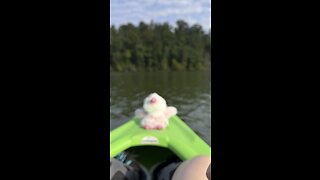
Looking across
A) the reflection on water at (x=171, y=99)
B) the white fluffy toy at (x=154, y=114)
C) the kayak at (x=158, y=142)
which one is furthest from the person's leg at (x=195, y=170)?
the reflection on water at (x=171, y=99)

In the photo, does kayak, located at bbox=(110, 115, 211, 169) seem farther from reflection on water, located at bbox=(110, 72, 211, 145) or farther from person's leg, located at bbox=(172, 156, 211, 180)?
person's leg, located at bbox=(172, 156, 211, 180)

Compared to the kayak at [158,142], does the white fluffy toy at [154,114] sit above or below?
above

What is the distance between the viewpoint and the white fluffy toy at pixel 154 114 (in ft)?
8.95

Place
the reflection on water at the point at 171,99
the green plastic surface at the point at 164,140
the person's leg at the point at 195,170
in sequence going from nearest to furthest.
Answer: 1. the person's leg at the point at 195,170
2. the green plastic surface at the point at 164,140
3. the reflection on water at the point at 171,99

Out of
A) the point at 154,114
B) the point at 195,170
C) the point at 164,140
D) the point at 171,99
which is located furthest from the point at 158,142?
the point at 171,99

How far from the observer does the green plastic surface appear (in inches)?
94.4

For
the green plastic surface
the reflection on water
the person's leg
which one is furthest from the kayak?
the person's leg

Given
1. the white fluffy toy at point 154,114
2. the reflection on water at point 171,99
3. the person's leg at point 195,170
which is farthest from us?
the reflection on water at point 171,99

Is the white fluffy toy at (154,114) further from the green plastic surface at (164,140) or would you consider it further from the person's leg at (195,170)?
the person's leg at (195,170)

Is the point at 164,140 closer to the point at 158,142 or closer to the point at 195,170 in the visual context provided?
the point at 158,142

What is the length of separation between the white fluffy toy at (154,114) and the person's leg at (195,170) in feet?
4.27
